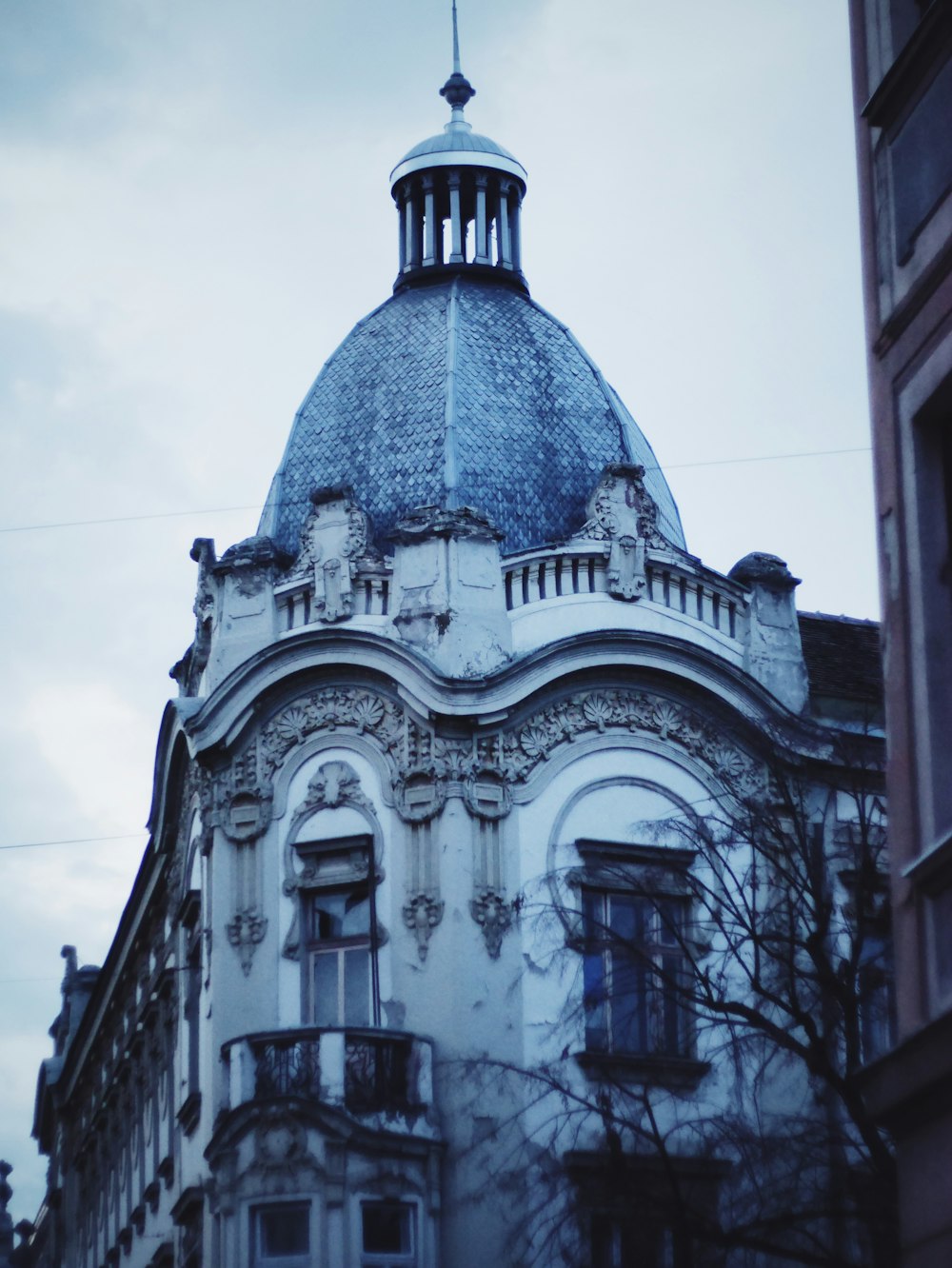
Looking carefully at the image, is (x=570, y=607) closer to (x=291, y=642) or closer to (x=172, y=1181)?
(x=291, y=642)

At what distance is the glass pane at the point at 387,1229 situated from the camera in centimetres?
2430

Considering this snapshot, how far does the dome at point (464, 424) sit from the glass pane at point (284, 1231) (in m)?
8.75

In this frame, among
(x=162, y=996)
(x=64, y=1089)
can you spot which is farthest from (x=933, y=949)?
(x=64, y=1089)

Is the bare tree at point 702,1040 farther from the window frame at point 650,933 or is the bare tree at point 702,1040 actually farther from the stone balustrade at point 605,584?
the stone balustrade at point 605,584

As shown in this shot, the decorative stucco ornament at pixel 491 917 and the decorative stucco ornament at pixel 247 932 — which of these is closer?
the decorative stucco ornament at pixel 491 917

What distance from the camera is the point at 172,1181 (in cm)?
2884

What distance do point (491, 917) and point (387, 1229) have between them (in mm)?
3605

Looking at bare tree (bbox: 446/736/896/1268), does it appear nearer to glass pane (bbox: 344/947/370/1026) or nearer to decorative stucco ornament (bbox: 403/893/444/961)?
decorative stucco ornament (bbox: 403/893/444/961)

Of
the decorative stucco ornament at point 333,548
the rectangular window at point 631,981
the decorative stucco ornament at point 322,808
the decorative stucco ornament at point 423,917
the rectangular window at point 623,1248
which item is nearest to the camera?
the rectangular window at point 623,1248

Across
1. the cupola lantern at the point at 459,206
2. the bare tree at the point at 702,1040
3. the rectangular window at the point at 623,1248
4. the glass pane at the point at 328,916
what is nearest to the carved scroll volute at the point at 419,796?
the glass pane at the point at 328,916

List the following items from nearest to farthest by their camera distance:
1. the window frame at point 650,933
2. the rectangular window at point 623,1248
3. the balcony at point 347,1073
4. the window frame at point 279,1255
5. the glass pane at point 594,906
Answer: the rectangular window at point 623,1248, the window frame at point 279,1255, the balcony at point 347,1073, the window frame at point 650,933, the glass pane at point 594,906

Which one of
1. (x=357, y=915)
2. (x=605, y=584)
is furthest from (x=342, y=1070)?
(x=605, y=584)

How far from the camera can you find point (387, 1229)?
80.1 feet

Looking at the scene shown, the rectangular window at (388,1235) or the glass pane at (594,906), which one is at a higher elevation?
the glass pane at (594,906)
